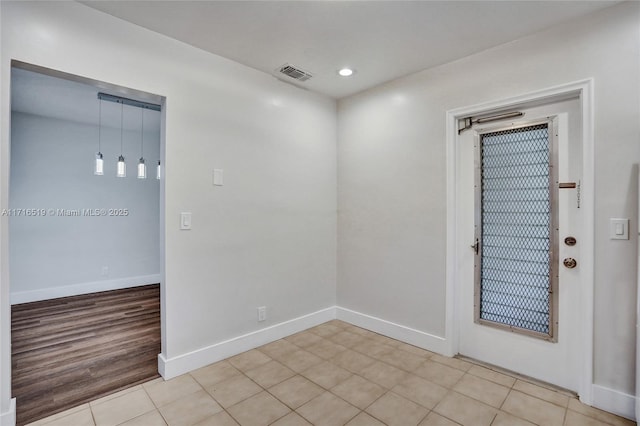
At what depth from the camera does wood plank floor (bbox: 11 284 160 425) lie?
2.21 meters

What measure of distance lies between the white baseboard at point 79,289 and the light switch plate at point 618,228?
611cm

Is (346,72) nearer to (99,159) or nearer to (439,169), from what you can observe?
(439,169)

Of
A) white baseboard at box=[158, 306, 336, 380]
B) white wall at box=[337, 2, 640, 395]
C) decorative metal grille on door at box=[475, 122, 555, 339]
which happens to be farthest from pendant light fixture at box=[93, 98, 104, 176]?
decorative metal grille on door at box=[475, 122, 555, 339]

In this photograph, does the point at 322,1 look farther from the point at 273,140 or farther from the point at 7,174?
the point at 7,174

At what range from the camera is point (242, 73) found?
286 cm

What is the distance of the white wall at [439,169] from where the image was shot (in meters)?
1.97

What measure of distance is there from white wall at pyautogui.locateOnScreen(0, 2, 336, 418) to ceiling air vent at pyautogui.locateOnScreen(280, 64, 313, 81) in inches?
7.9

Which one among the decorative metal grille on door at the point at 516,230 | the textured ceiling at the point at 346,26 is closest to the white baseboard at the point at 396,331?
the decorative metal grille on door at the point at 516,230

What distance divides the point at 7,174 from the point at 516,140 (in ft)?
11.4

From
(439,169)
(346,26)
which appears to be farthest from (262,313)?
(346,26)

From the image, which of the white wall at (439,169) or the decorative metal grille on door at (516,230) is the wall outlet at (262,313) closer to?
the white wall at (439,169)

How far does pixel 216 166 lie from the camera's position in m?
2.69

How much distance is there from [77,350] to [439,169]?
12.3 feet

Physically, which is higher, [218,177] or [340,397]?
[218,177]
